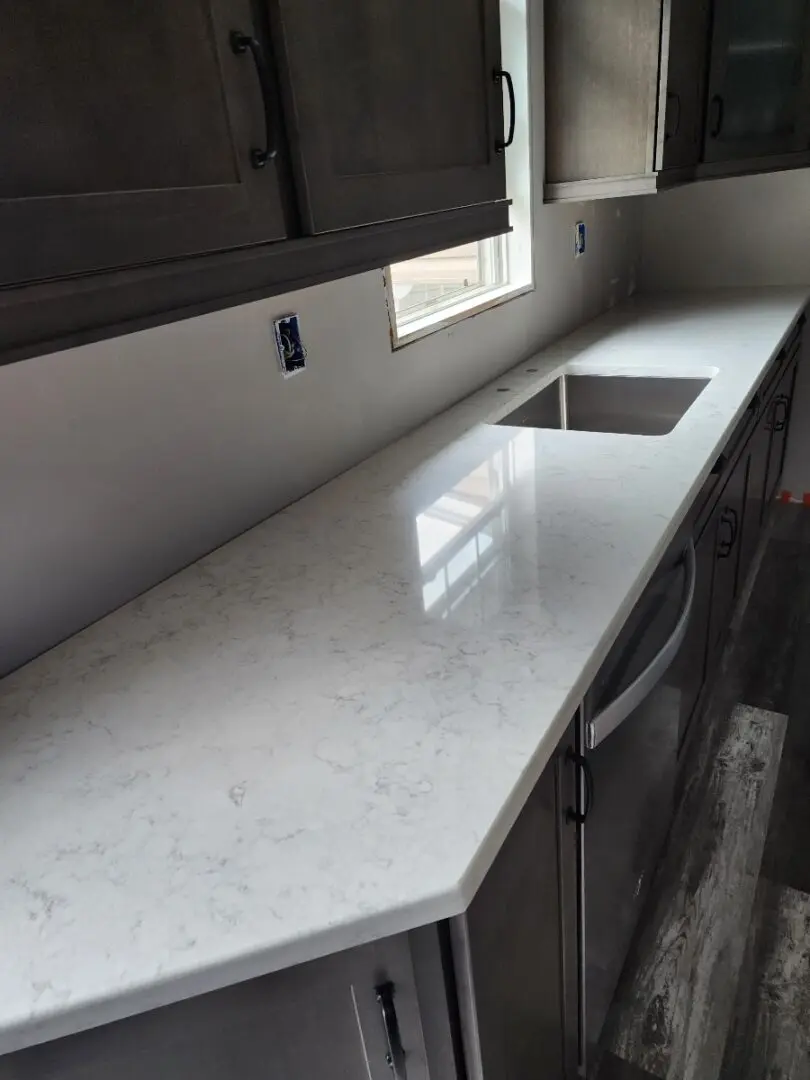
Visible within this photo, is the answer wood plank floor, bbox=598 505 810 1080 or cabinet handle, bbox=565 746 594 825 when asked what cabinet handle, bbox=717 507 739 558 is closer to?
wood plank floor, bbox=598 505 810 1080

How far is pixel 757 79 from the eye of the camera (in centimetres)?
214

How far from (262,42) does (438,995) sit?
3.03 feet

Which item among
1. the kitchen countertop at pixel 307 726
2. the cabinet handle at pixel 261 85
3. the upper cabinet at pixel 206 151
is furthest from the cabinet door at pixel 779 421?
the cabinet handle at pixel 261 85

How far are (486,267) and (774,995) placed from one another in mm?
1829

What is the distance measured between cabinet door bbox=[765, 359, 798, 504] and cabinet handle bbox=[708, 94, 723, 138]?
78cm

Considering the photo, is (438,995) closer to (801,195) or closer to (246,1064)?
(246,1064)

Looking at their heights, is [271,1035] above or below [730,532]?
above

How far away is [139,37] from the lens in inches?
23.3

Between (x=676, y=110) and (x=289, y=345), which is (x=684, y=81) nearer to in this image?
(x=676, y=110)

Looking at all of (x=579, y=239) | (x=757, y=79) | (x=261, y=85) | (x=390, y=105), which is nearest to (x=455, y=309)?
(x=579, y=239)

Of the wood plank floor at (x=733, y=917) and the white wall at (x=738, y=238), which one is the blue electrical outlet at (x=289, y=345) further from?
the white wall at (x=738, y=238)

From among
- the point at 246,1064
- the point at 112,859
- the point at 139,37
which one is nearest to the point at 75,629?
the point at 112,859

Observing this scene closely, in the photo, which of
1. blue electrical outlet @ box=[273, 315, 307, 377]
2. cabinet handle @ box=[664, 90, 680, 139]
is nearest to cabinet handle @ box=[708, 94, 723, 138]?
cabinet handle @ box=[664, 90, 680, 139]

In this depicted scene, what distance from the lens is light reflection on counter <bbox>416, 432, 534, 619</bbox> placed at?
97cm
